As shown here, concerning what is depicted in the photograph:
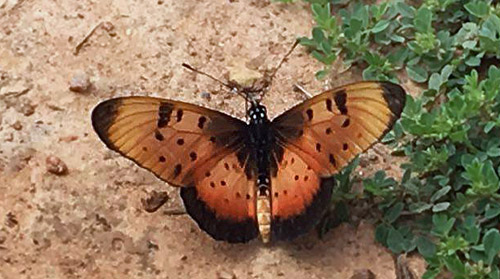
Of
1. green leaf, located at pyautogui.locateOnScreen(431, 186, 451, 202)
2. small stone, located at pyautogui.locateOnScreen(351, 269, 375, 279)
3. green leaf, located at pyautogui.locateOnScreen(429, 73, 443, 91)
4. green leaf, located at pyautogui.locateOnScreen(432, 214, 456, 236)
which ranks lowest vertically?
small stone, located at pyautogui.locateOnScreen(351, 269, 375, 279)

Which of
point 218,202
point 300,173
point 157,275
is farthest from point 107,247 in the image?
point 300,173

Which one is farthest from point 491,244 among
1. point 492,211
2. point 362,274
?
point 362,274

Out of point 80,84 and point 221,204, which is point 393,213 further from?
point 80,84

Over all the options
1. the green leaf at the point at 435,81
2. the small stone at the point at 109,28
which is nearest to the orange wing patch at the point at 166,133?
the green leaf at the point at 435,81

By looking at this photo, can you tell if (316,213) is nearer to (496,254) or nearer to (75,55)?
(496,254)

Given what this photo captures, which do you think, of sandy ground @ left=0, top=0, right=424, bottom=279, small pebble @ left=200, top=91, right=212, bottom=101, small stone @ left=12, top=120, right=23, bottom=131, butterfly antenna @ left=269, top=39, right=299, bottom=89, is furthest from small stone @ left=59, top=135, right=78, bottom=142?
butterfly antenna @ left=269, top=39, right=299, bottom=89

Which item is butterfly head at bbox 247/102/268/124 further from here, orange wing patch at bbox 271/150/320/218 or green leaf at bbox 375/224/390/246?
green leaf at bbox 375/224/390/246

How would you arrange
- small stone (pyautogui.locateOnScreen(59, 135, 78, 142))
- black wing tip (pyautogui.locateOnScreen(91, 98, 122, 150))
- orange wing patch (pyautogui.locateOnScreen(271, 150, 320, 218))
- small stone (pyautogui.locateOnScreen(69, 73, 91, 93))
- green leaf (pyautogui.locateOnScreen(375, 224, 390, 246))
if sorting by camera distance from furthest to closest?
small stone (pyautogui.locateOnScreen(69, 73, 91, 93))
small stone (pyautogui.locateOnScreen(59, 135, 78, 142))
green leaf (pyautogui.locateOnScreen(375, 224, 390, 246))
orange wing patch (pyautogui.locateOnScreen(271, 150, 320, 218))
black wing tip (pyautogui.locateOnScreen(91, 98, 122, 150))
